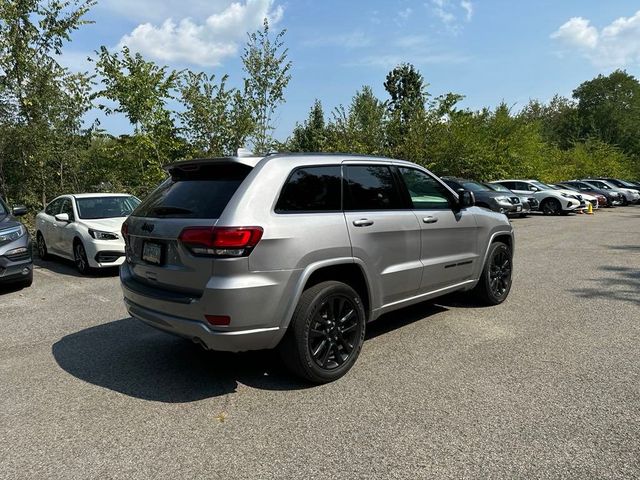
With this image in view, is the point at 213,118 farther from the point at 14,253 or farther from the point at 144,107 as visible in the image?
the point at 14,253

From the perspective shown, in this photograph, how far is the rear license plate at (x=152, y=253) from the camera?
12.3ft

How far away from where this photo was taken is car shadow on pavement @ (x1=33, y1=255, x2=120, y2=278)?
880 centimetres

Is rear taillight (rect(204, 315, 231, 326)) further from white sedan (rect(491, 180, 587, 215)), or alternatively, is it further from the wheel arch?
white sedan (rect(491, 180, 587, 215))

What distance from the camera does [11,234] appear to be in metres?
7.15

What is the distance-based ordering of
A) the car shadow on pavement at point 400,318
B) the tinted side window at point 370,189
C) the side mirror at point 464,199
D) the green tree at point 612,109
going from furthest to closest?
the green tree at point 612,109 < the side mirror at point 464,199 < the car shadow on pavement at point 400,318 < the tinted side window at point 370,189

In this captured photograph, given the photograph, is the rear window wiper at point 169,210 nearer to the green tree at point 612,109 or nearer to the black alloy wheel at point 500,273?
the black alloy wheel at point 500,273

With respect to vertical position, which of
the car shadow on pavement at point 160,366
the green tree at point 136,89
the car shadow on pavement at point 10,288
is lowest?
the car shadow on pavement at point 160,366

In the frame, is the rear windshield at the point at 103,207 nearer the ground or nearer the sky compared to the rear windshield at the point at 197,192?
nearer the ground

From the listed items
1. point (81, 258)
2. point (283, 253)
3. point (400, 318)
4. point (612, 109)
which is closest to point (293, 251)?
point (283, 253)

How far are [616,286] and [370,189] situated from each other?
15.7ft

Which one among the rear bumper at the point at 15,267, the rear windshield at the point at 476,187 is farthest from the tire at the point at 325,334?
the rear windshield at the point at 476,187

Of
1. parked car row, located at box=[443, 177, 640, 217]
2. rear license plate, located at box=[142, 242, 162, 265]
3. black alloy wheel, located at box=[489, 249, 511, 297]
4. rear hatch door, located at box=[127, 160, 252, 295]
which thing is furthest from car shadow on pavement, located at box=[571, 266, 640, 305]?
parked car row, located at box=[443, 177, 640, 217]

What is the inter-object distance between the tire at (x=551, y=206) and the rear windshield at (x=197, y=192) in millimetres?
21965

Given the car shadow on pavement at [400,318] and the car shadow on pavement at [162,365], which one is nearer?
the car shadow on pavement at [162,365]
